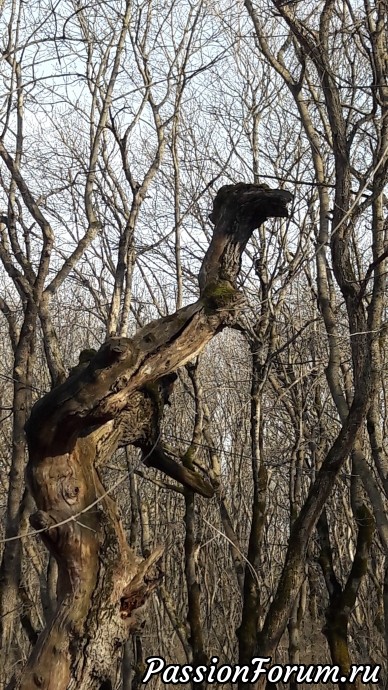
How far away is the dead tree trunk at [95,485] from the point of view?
3.61m

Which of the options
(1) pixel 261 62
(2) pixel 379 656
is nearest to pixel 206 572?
(2) pixel 379 656

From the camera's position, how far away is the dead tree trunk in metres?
3.61

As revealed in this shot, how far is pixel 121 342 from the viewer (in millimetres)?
3594

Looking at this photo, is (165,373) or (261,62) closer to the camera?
(165,373)

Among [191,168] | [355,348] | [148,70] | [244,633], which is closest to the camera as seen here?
[355,348]

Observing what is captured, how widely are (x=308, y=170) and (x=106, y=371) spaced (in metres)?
6.02

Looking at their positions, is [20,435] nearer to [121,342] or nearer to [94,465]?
[94,465]

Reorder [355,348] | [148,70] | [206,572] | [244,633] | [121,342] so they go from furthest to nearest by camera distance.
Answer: [206,572] → [148,70] → [244,633] → [355,348] → [121,342]

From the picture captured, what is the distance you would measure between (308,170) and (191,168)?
1.51 m

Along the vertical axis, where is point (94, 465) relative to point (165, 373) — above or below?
below

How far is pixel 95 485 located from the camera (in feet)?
12.8

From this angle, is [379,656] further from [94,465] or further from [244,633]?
[94,465]

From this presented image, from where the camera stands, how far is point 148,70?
7625mm

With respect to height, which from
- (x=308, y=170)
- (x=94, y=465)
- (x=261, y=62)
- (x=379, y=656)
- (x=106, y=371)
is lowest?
(x=379, y=656)
